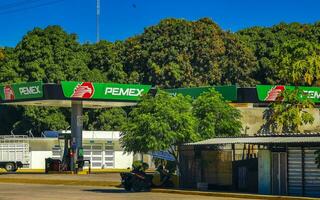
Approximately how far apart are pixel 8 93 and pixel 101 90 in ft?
24.5

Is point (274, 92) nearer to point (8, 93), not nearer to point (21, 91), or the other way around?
point (21, 91)

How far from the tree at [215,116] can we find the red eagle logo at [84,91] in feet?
36.3

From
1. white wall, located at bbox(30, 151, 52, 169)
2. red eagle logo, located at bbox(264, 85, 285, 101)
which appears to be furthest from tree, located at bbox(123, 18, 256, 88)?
red eagle logo, located at bbox(264, 85, 285, 101)

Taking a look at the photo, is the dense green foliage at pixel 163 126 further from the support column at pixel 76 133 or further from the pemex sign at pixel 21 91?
the support column at pixel 76 133

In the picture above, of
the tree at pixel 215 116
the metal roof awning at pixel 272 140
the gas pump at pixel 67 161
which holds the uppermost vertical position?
the tree at pixel 215 116

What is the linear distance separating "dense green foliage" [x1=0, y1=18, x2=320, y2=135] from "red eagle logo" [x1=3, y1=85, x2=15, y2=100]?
19.5 m

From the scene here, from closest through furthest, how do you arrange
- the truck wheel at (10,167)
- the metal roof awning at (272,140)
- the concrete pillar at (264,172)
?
1. the metal roof awning at (272,140)
2. the concrete pillar at (264,172)
3. the truck wheel at (10,167)

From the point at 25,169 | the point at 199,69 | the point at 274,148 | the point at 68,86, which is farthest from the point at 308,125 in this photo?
the point at 199,69

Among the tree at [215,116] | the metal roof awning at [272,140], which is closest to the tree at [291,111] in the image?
the tree at [215,116]

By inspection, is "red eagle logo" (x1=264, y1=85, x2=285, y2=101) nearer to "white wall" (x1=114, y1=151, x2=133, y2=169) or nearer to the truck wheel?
"white wall" (x1=114, y1=151, x2=133, y2=169)

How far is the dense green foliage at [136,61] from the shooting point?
7700 centimetres

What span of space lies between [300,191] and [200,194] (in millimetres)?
4659

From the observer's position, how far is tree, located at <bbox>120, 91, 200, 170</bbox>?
1420 inches

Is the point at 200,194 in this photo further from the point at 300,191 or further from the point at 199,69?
the point at 199,69
